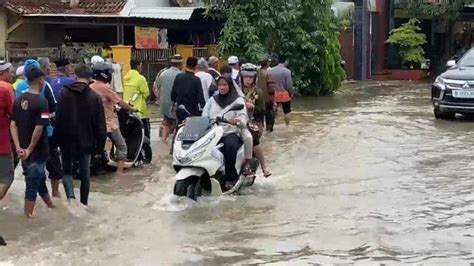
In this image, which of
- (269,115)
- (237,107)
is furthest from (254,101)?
(237,107)

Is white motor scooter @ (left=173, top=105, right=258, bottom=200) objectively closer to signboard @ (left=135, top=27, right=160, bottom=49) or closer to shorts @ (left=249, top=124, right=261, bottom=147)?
shorts @ (left=249, top=124, right=261, bottom=147)

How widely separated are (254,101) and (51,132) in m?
4.50

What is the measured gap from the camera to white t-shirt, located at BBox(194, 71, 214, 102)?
13438 mm

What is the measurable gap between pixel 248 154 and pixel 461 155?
4.65 metres

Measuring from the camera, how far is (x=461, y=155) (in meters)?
13.5

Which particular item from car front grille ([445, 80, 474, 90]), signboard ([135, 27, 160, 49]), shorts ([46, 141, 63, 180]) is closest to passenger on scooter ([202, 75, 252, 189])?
shorts ([46, 141, 63, 180])

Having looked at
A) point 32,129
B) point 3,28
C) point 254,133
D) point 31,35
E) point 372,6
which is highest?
point 372,6

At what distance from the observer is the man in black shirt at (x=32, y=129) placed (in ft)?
28.7

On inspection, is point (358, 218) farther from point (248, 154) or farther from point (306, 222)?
point (248, 154)

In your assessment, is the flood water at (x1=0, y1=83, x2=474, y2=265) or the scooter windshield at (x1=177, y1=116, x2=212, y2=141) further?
the scooter windshield at (x1=177, y1=116, x2=212, y2=141)

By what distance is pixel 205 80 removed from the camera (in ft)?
45.0

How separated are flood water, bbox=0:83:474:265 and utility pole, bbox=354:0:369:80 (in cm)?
2241

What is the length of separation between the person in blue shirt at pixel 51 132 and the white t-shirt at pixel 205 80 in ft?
12.1

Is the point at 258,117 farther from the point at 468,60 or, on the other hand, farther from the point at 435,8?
the point at 435,8
